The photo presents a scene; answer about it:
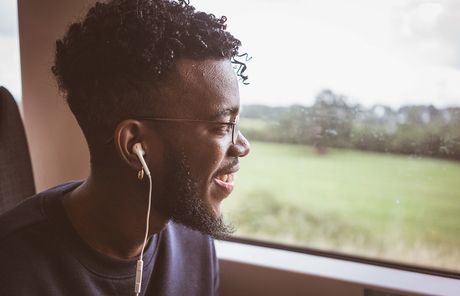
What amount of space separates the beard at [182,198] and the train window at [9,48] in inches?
38.2

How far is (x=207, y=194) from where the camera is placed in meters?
1.04

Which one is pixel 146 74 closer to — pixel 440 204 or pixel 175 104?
pixel 175 104

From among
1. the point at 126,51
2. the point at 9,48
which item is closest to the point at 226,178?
the point at 126,51

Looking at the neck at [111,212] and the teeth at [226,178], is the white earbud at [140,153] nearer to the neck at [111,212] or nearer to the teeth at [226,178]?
the neck at [111,212]

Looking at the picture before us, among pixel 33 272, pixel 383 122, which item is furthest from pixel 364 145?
pixel 33 272

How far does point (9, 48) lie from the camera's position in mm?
1686

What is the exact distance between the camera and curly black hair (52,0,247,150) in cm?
95

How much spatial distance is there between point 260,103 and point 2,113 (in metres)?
0.84

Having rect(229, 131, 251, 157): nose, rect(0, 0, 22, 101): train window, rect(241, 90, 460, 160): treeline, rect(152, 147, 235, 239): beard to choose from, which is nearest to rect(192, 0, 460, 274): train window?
rect(241, 90, 460, 160): treeline

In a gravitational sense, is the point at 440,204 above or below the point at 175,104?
below

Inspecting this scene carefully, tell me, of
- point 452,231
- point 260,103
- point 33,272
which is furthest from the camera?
point 260,103

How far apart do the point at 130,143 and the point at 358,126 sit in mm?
763

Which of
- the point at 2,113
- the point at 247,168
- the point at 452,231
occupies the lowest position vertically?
the point at 452,231

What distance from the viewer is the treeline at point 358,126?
127cm
